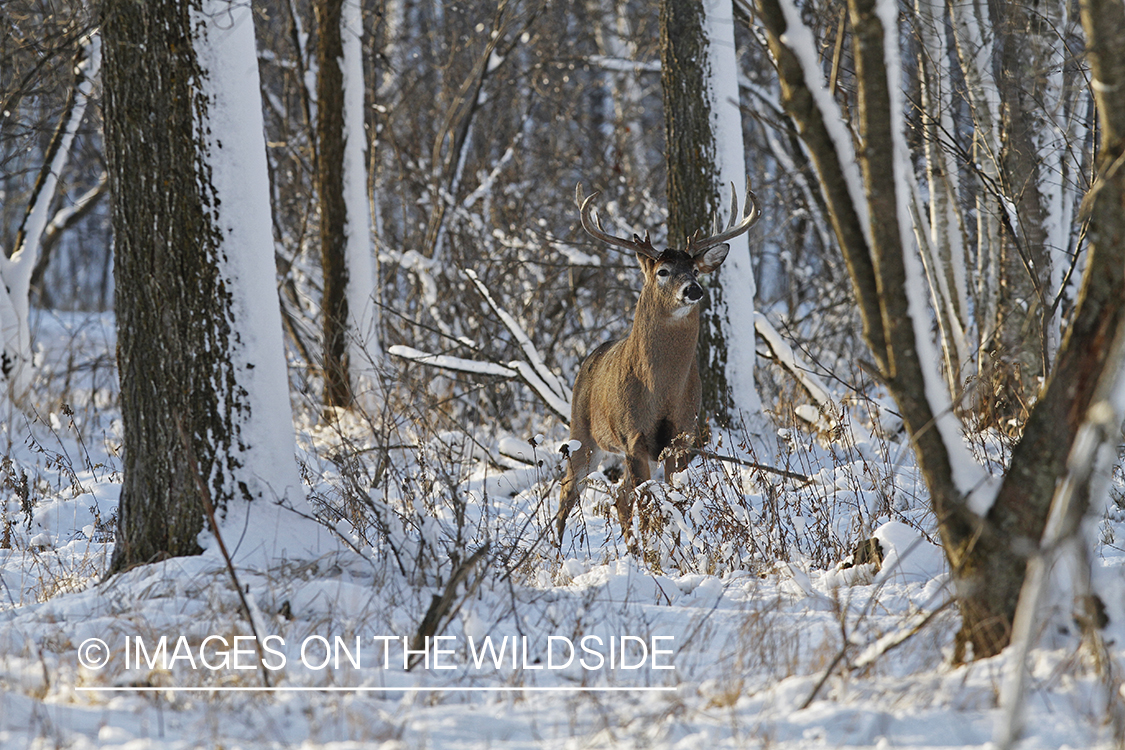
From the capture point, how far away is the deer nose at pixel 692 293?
571 centimetres

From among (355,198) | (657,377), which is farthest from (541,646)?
(355,198)

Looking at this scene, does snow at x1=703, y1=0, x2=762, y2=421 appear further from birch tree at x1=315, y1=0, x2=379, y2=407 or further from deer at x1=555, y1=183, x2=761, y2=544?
birch tree at x1=315, y1=0, x2=379, y2=407

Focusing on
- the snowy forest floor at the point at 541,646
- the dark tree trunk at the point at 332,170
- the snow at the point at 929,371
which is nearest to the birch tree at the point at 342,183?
the dark tree trunk at the point at 332,170

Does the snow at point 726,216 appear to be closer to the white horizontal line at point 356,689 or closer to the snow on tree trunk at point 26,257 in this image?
the white horizontal line at point 356,689

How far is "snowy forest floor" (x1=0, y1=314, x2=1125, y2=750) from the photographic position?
2.54 m

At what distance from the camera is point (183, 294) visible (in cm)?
399

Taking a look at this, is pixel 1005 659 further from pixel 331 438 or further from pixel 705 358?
pixel 331 438

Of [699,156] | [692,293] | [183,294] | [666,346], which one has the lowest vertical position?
[666,346]

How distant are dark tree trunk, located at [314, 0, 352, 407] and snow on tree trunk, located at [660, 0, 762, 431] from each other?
371cm

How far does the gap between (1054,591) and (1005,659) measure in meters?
0.26

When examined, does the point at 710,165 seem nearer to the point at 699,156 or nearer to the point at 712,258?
the point at 699,156

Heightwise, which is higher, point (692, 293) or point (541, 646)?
point (692, 293)

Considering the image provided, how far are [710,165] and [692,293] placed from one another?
1.73 metres

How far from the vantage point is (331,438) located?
8078mm
